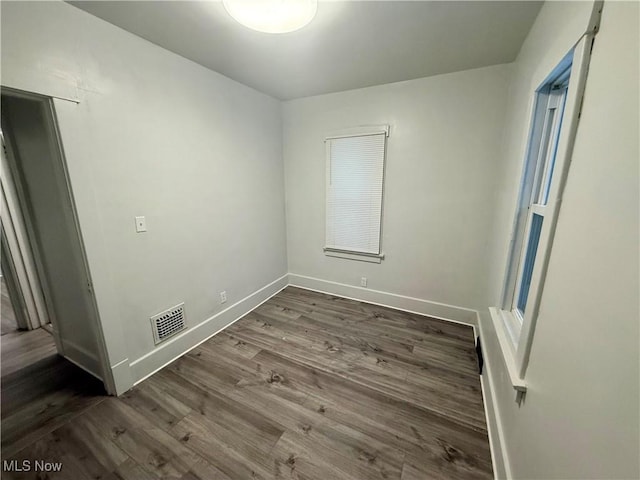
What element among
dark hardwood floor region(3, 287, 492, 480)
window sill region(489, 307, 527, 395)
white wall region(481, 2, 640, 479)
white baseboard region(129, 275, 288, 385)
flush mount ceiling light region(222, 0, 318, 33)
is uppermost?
flush mount ceiling light region(222, 0, 318, 33)

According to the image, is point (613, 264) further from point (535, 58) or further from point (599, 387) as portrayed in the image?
point (535, 58)

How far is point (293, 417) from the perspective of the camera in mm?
1625

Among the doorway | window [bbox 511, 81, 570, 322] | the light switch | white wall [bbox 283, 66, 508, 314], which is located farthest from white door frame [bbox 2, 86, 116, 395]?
window [bbox 511, 81, 570, 322]

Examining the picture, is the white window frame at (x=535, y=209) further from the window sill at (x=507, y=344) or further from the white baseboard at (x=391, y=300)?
the white baseboard at (x=391, y=300)

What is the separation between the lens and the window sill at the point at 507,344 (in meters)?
1.10

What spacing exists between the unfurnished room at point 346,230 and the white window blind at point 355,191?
0.03 m

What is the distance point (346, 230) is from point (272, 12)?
220 cm

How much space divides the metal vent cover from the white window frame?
238cm

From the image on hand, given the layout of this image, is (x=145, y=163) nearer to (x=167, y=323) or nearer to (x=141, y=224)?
(x=141, y=224)

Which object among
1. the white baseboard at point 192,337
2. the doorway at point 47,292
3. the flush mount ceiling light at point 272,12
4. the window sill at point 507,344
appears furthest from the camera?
the white baseboard at point 192,337

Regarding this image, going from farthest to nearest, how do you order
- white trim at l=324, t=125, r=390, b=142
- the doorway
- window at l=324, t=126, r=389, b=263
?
1. window at l=324, t=126, r=389, b=263
2. white trim at l=324, t=125, r=390, b=142
3. the doorway

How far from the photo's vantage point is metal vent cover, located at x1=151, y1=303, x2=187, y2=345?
201 cm

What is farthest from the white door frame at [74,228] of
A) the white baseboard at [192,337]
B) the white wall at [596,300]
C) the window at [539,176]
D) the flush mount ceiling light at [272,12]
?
the window at [539,176]

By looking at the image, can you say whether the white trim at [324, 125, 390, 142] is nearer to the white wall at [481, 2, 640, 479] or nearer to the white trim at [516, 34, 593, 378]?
the white wall at [481, 2, 640, 479]
